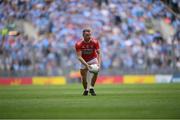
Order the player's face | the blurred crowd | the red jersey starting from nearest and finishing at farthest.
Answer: the player's face
the red jersey
the blurred crowd

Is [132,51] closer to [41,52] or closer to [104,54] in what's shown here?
[104,54]

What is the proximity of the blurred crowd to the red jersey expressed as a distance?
13.7m

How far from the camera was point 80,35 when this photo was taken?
1403 inches

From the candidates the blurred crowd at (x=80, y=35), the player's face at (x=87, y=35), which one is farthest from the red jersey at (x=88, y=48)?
the blurred crowd at (x=80, y=35)

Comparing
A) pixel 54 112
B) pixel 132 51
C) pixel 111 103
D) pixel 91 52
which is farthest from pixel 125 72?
pixel 54 112

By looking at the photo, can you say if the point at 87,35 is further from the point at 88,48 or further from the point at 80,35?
the point at 80,35

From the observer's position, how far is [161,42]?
3475cm

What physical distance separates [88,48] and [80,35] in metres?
15.9

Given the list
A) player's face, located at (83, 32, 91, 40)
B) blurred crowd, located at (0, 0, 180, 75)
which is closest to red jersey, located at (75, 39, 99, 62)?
player's face, located at (83, 32, 91, 40)

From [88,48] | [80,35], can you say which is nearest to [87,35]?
[88,48]

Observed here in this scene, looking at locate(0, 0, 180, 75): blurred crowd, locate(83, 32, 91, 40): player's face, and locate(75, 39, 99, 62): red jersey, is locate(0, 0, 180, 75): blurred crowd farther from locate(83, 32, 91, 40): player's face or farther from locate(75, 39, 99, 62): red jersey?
locate(83, 32, 91, 40): player's face

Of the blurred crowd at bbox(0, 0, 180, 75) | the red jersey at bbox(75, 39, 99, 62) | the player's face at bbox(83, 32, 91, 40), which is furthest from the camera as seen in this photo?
the blurred crowd at bbox(0, 0, 180, 75)

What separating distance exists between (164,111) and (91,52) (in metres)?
7.11

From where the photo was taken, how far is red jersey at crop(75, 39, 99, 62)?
64.4 ft
